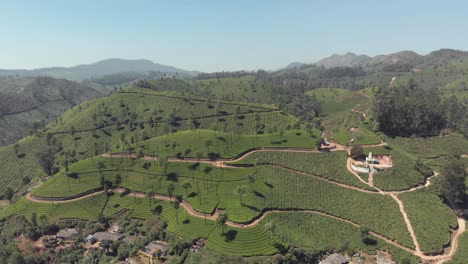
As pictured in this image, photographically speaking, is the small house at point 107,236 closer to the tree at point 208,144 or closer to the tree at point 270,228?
the tree at point 270,228

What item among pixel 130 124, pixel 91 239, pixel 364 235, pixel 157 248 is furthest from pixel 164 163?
pixel 130 124

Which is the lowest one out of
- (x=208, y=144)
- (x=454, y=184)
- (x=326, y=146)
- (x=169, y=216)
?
(x=169, y=216)

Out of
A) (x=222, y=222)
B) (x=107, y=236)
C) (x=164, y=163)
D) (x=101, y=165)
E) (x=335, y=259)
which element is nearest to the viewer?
(x=335, y=259)

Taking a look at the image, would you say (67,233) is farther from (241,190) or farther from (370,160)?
(370,160)

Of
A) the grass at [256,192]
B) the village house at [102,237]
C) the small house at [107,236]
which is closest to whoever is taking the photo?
the small house at [107,236]

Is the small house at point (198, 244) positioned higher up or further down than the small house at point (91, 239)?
higher up

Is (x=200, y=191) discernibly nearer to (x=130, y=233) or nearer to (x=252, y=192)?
(x=252, y=192)

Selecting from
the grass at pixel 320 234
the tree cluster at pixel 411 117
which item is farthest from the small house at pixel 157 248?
the tree cluster at pixel 411 117

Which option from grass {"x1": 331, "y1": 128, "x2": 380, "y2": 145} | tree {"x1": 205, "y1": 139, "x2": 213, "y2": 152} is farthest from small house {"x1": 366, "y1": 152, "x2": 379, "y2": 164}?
tree {"x1": 205, "y1": 139, "x2": 213, "y2": 152}
